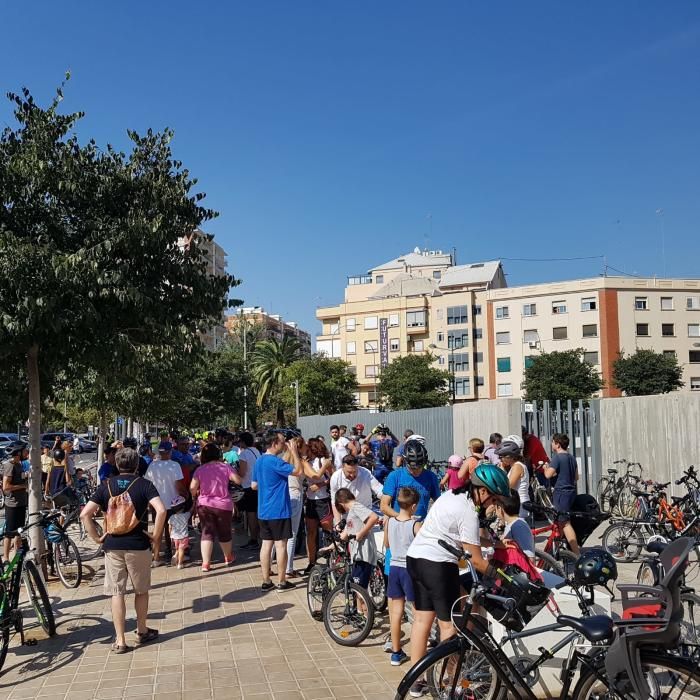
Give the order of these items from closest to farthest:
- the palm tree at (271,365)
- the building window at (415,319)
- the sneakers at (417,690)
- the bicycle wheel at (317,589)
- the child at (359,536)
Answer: the sneakers at (417,690), the child at (359,536), the bicycle wheel at (317,589), the palm tree at (271,365), the building window at (415,319)

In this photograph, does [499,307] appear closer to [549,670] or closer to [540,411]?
[540,411]

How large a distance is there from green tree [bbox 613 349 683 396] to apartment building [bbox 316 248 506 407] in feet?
56.7

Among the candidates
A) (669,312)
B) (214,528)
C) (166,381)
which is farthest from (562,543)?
(669,312)

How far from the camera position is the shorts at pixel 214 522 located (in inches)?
412

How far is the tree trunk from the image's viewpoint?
29.5ft

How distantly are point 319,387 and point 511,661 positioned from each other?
2514 inches

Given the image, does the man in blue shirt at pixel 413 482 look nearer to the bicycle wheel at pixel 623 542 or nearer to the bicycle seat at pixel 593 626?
the bicycle seat at pixel 593 626

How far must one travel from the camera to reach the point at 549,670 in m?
4.95

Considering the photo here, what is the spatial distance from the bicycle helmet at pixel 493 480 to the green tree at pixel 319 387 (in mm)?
61951

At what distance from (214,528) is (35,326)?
385cm

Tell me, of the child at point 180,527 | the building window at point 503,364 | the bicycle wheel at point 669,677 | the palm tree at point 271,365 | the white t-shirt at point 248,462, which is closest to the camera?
the bicycle wheel at point 669,677

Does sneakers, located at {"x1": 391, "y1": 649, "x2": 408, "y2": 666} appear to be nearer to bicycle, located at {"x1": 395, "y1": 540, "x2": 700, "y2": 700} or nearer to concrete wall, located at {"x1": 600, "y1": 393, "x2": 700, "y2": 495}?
bicycle, located at {"x1": 395, "y1": 540, "x2": 700, "y2": 700}

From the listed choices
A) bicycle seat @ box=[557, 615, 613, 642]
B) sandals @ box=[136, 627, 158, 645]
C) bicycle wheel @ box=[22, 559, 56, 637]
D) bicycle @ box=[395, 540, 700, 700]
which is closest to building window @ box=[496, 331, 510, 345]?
sandals @ box=[136, 627, 158, 645]

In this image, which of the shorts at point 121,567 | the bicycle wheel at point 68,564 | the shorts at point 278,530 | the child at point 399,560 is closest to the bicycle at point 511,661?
the child at point 399,560
